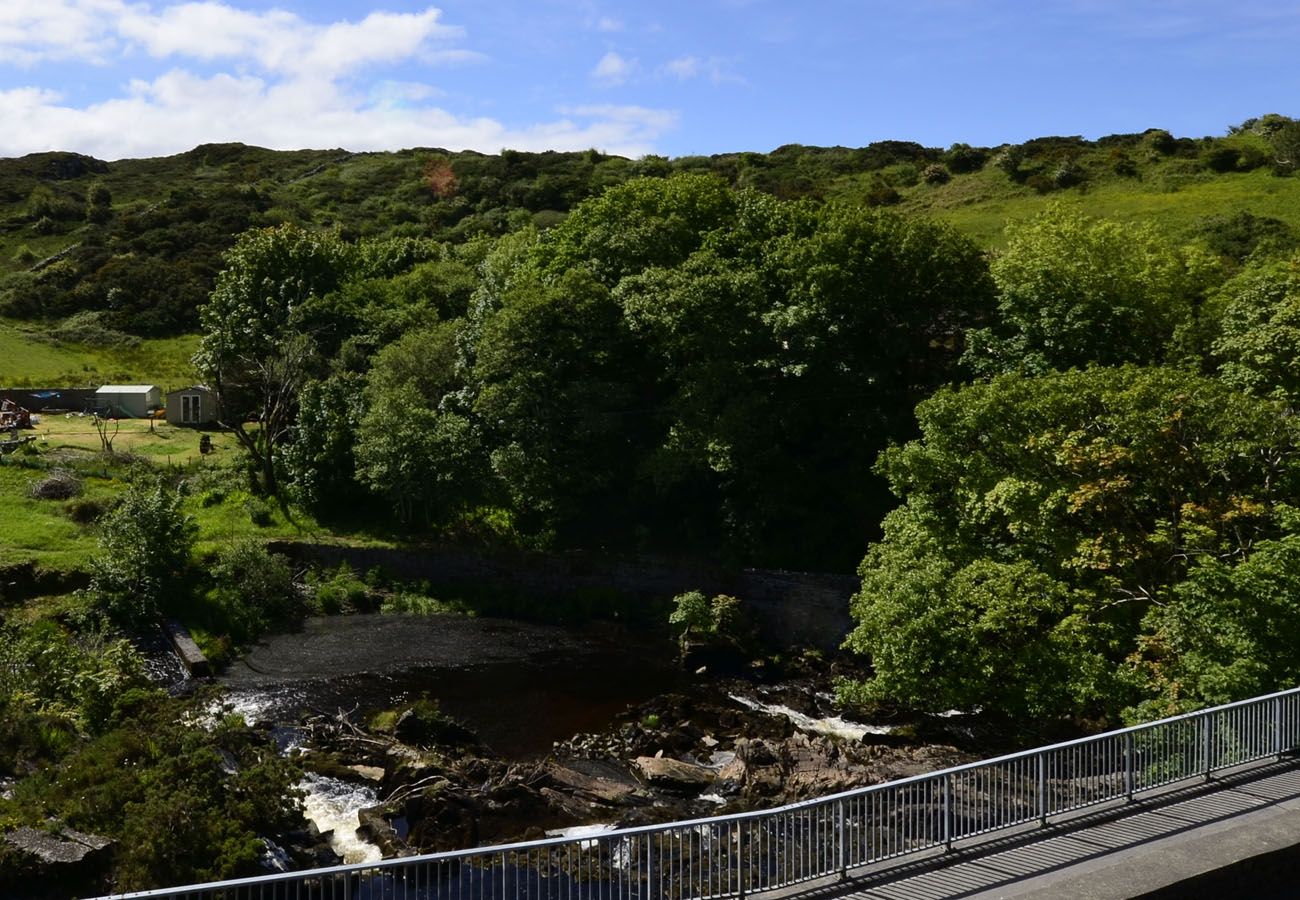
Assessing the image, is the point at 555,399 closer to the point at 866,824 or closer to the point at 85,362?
the point at 866,824

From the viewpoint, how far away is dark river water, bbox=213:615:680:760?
29906mm

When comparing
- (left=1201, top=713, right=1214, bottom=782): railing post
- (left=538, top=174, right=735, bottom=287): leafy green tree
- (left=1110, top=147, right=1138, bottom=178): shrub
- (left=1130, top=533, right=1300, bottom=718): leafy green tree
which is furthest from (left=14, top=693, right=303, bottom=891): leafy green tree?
(left=1110, top=147, right=1138, bottom=178): shrub

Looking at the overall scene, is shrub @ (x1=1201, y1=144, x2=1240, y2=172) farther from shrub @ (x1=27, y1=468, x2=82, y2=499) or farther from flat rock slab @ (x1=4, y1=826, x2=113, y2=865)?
flat rock slab @ (x1=4, y1=826, x2=113, y2=865)

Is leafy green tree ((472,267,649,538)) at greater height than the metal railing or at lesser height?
greater

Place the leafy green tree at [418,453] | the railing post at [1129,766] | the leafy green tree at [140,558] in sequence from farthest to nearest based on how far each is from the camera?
1. the leafy green tree at [418,453]
2. the leafy green tree at [140,558]
3. the railing post at [1129,766]

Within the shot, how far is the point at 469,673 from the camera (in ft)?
111

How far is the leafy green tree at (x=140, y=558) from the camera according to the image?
34812 mm

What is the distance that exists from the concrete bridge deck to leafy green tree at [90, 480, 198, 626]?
27.4 m

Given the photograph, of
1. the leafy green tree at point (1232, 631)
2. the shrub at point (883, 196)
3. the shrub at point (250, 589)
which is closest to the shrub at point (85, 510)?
the shrub at point (250, 589)

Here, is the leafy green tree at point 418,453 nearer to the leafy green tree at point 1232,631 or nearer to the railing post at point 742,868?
the leafy green tree at point 1232,631

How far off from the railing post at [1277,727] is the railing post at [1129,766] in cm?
315

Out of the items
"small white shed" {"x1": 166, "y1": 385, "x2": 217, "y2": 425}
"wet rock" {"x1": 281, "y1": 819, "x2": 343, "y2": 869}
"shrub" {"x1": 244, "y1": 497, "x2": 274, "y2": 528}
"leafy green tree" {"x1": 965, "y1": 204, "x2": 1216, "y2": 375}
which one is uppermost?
"leafy green tree" {"x1": 965, "y1": 204, "x2": 1216, "y2": 375}

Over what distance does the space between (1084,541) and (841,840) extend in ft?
43.6

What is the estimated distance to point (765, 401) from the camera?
3938 cm
